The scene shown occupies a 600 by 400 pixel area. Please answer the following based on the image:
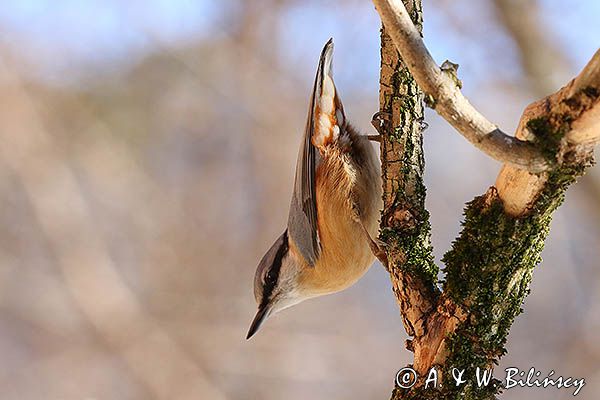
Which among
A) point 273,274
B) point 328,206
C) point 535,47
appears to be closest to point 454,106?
point 328,206

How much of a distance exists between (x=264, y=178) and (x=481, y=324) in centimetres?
370

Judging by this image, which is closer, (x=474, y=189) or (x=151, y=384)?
(x=474, y=189)

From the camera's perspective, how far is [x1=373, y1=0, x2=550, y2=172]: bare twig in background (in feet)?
4.00

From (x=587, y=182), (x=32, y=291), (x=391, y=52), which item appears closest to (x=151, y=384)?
(x=32, y=291)

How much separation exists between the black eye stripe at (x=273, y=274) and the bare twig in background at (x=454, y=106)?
1.47m

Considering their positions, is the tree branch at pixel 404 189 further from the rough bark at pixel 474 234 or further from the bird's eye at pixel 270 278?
the bird's eye at pixel 270 278

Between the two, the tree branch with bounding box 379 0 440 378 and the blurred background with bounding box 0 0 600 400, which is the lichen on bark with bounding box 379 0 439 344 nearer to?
the tree branch with bounding box 379 0 440 378

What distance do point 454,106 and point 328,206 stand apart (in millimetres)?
1184

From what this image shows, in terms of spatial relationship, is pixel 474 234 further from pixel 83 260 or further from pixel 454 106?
pixel 83 260

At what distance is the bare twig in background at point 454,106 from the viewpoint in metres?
1.22

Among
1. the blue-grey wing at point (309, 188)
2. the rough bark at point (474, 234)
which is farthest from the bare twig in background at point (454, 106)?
the blue-grey wing at point (309, 188)

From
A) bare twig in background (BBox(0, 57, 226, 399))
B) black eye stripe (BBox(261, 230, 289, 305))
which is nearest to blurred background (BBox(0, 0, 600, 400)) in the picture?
bare twig in background (BBox(0, 57, 226, 399))

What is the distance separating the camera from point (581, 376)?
405 centimetres

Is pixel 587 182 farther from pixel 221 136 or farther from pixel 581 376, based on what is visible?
pixel 221 136
